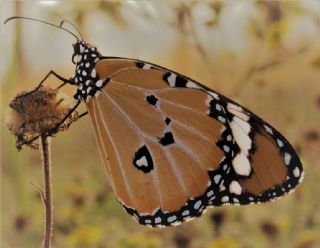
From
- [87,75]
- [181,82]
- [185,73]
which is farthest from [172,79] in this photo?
[185,73]

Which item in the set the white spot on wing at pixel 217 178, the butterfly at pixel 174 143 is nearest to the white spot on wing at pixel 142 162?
the butterfly at pixel 174 143

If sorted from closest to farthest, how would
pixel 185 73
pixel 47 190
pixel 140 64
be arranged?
pixel 47 190 → pixel 140 64 → pixel 185 73

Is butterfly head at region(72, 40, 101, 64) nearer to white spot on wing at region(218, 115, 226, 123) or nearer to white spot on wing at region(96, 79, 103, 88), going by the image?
white spot on wing at region(96, 79, 103, 88)

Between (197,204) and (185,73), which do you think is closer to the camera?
(197,204)

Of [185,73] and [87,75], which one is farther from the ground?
[185,73]

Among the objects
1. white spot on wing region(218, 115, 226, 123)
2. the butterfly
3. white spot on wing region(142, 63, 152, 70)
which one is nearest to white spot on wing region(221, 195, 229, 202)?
the butterfly

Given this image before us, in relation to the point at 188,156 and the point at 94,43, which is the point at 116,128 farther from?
the point at 94,43

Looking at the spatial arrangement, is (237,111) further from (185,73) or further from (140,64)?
(185,73)
